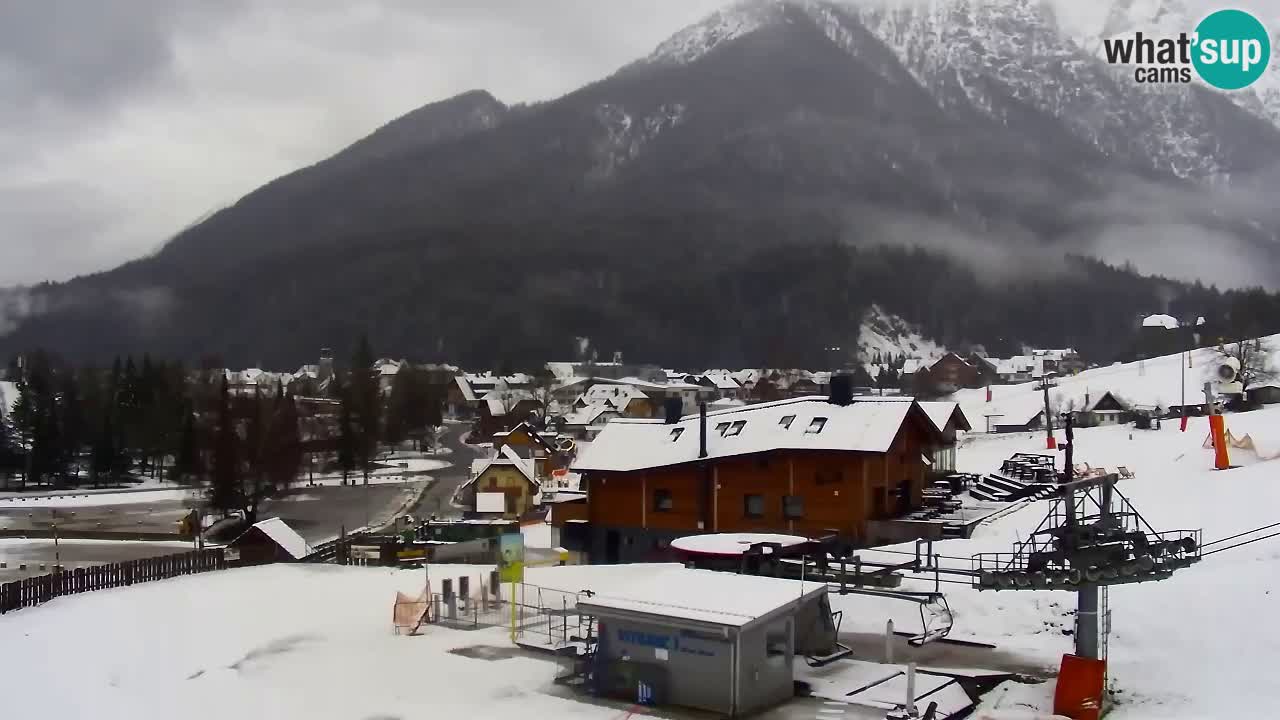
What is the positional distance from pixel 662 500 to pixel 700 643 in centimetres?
2067

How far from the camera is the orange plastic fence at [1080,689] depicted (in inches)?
801

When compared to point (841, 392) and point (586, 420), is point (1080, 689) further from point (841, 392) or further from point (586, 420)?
point (586, 420)

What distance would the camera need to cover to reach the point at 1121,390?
105 metres

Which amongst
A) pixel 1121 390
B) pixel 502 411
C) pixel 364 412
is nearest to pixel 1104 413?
pixel 1121 390

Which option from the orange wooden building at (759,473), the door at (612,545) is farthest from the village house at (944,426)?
the door at (612,545)

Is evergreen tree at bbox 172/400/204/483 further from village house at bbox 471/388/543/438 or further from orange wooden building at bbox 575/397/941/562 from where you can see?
orange wooden building at bbox 575/397/941/562

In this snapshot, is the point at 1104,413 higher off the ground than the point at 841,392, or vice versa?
the point at 841,392

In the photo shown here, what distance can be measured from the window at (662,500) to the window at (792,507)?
15.9ft

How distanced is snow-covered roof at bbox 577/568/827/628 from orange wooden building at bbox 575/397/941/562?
1446 cm

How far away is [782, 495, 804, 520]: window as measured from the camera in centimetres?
3853

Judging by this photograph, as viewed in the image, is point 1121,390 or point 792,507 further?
point 1121,390

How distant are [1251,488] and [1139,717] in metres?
20.1

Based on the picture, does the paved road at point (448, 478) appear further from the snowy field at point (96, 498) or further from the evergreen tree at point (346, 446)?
the snowy field at point (96, 498)

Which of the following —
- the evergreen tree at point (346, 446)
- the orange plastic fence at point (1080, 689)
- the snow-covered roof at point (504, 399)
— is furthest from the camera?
the snow-covered roof at point (504, 399)
